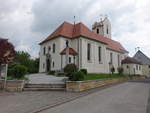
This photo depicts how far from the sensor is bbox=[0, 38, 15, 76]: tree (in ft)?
44.1

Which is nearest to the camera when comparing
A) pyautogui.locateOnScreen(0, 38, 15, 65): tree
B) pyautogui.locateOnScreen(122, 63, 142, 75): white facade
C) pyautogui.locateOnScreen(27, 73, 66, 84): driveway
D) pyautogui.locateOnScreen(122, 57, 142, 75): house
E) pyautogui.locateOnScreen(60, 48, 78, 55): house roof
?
pyautogui.locateOnScreen(0, 38, 15, 65): tree

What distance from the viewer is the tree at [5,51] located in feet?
44.1

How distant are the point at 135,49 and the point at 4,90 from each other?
6588cm

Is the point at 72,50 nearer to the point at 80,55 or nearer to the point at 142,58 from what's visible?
the point at 80,55

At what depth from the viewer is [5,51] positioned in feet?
45.0

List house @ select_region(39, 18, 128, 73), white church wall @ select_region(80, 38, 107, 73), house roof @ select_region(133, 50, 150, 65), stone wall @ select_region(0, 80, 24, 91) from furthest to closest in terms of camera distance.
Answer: house roof @ select_region(133, 50, 150, 65), white church wall @ select_region(80, 38, 107, 73), house @ select_region(39, 18, 128, 73), stone wall @ select_region(0, 80, 24, 91)

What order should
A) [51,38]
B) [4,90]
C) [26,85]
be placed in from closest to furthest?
1. [4,90]
2. [26,85]
3. [51,38]

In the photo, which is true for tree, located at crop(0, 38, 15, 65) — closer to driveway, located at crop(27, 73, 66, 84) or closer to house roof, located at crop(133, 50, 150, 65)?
driveway, located at crop(27, 73, 66, 84)

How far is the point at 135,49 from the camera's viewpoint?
6981 centimetres

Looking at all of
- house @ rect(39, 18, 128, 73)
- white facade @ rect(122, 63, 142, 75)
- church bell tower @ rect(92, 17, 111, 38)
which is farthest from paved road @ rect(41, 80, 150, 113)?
church bell tower @ rect(92, 17, 111, 38)

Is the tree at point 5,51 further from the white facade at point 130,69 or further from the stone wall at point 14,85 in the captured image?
the white facade at point 130,69

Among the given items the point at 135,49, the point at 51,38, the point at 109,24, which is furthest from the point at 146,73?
the point at 51,38

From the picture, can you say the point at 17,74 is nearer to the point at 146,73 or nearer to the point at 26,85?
the point at 26,85

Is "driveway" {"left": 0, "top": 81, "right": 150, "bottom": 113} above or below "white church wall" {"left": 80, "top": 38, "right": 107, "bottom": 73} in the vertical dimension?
below
